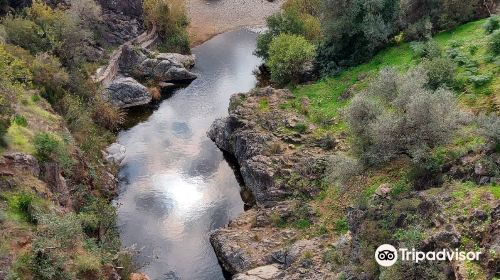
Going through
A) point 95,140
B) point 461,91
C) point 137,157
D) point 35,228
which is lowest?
point 137,157

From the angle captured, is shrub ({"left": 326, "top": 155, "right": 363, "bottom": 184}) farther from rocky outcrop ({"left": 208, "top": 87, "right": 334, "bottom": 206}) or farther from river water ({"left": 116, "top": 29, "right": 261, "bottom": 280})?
river water ({"left": 116, "top": 29, "right": 261, "bottom": 280})

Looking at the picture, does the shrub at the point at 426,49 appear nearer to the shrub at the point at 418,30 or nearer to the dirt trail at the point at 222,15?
the shrub at the point at 418,30

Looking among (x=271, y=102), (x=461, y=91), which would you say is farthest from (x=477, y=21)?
(x=271, y=102)

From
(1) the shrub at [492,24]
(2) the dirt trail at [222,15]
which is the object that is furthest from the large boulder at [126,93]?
(1) the shrub at [492,24]

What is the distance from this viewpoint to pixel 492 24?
128ft

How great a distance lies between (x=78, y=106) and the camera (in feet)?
144

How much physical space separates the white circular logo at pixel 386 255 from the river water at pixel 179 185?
1380 centimetres

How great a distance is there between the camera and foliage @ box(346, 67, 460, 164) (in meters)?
24.3

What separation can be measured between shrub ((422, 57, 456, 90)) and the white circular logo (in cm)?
1487

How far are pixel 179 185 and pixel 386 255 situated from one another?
23535 mm

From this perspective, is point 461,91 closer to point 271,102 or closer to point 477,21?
point 477,21

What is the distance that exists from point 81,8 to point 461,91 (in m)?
48.4

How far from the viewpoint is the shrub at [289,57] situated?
162 feet

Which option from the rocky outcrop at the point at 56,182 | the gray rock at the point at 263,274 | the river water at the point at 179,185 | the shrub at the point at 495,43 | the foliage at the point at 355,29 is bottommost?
the river water at the point at 179,185
